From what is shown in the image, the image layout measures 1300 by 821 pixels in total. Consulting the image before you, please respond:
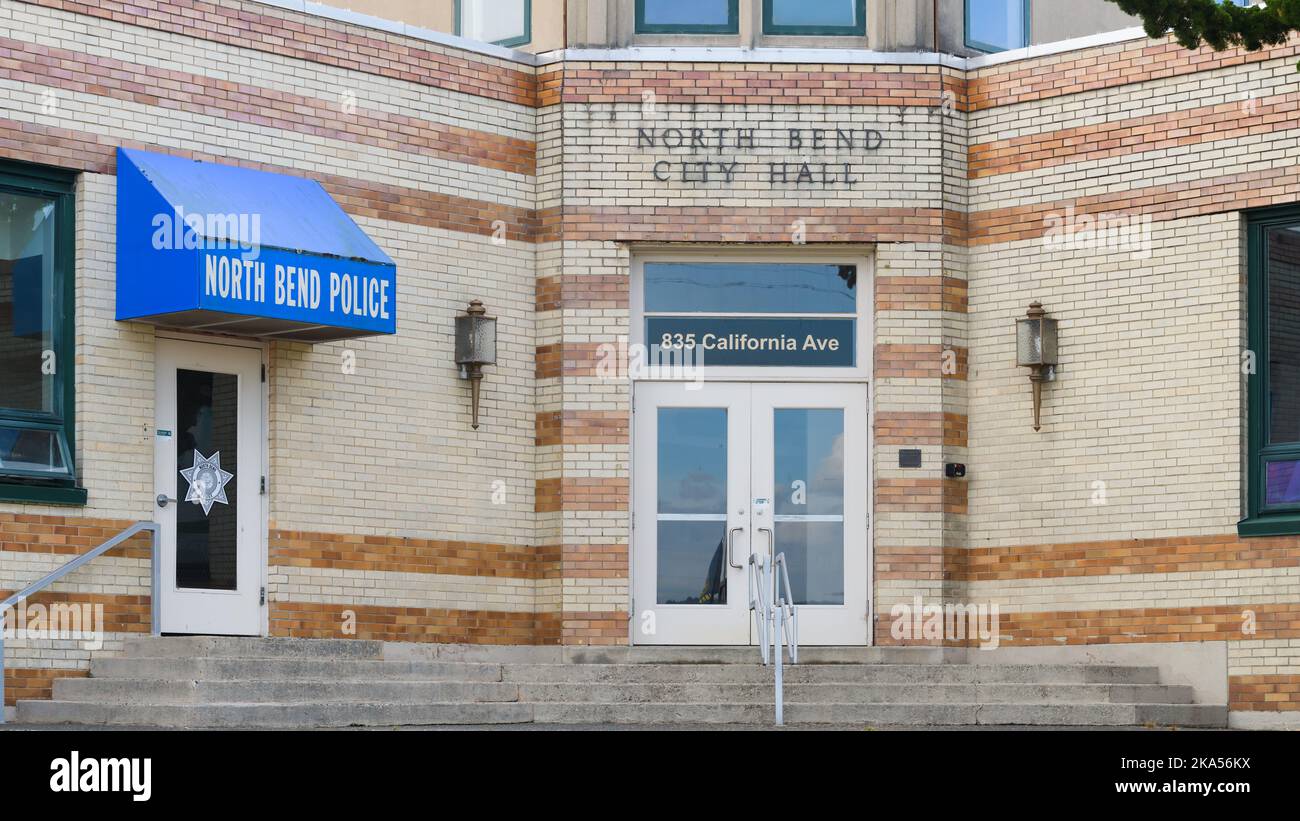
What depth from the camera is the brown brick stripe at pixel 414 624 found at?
15406 mm

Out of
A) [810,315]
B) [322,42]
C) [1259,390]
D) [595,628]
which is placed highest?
[322,42]

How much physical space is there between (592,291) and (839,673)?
3.91 metres

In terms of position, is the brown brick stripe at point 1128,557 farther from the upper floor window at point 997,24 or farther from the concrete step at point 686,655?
the upper floor window at point 997,24

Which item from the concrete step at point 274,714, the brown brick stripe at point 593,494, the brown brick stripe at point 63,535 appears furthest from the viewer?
the brown brick stripe at point 593,494

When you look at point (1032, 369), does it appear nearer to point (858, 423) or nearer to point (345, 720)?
point (858, 423)

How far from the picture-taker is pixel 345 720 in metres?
13.0

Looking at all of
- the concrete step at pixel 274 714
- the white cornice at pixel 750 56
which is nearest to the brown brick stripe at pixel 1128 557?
the white cornice at pixel 750 56

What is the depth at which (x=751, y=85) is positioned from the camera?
1706 centimetres

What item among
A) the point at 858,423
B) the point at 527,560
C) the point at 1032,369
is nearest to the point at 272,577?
the point at 527,560

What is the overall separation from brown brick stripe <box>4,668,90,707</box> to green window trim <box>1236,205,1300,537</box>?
8.59 meters

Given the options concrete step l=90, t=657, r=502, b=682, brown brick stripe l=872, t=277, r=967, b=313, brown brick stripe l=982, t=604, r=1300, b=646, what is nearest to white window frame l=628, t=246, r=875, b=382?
brown brick stripe l=872, t=277, r=967, b=313

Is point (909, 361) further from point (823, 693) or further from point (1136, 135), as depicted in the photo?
point (823, 693)

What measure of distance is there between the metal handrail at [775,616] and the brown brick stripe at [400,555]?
1952mm

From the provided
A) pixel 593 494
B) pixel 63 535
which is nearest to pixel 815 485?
pixel 593 494
